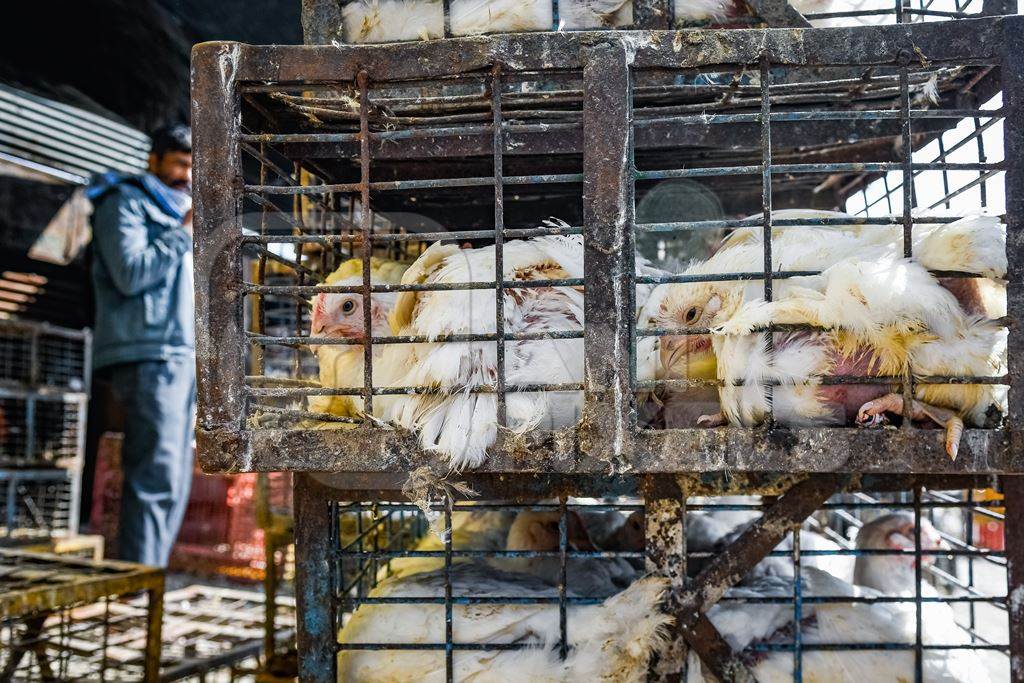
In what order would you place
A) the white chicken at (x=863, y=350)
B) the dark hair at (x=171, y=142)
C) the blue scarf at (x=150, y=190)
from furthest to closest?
the dark hair at (x=171, y=142) < the blue scarf at (x=150, y=190) < the white chicken at (x=863, y=350)

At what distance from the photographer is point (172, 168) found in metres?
3.73

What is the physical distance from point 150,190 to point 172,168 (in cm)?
26

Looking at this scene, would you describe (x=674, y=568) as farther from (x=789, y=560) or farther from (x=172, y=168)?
(x=172, y=168)

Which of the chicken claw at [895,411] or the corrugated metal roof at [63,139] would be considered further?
the corrugated metal roof at [63,139]

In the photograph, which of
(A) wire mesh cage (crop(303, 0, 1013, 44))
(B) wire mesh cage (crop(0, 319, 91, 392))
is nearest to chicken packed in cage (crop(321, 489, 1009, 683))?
(A) wire mesh cage (crop(303, 0, 1013, 44))

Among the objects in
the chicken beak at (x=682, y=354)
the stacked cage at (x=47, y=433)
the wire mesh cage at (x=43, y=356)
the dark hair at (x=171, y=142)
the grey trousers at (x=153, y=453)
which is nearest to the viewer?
the chicken beak at (x=682, y=354)

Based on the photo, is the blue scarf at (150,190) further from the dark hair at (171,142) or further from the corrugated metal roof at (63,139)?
the corrugated metal roof at (63,139)

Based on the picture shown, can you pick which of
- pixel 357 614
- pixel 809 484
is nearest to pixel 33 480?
pixel 357 614

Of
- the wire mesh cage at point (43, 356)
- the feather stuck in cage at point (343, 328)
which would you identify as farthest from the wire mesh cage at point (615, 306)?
the wire mesh cage at point (43, 356)

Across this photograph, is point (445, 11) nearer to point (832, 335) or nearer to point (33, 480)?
Result: point (832, 335)

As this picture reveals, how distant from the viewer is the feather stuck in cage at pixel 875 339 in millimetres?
1327

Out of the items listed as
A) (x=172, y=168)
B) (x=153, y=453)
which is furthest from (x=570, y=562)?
(x=172, y=168)

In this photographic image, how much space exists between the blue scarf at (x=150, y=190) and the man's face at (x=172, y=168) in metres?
0.10

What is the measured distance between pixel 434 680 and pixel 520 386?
2.19ft
